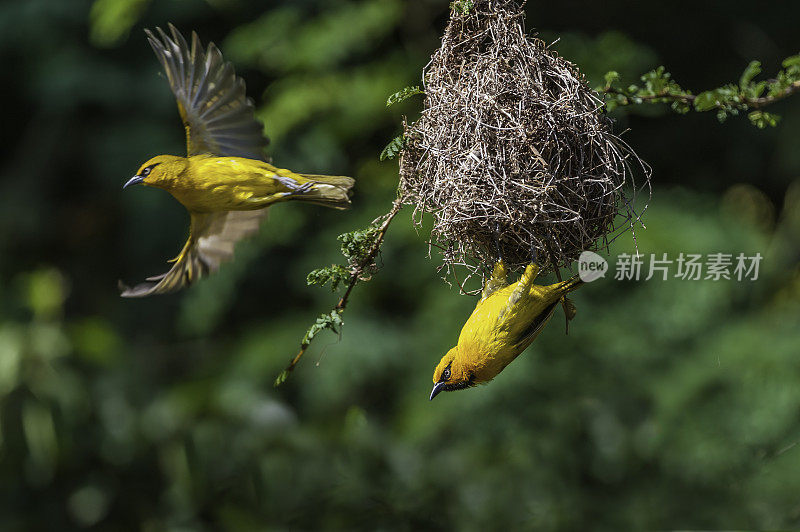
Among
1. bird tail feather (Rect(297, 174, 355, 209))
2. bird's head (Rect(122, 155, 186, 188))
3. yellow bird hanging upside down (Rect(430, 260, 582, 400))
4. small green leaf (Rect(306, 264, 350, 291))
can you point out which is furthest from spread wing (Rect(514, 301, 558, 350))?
bird's head (Rect(122, 155, 186, 188))

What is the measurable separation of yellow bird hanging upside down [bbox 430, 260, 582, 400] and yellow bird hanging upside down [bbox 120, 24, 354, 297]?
451 millimetres

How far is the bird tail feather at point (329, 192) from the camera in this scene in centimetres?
160

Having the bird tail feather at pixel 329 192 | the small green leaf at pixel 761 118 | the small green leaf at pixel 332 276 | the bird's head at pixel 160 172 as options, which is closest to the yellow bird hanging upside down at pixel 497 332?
the small green leaf at pixel 332 276

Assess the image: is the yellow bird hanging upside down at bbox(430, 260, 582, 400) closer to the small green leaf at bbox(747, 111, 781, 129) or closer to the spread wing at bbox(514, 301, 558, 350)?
the spread wing at bbox(514, 301, 558, 350)

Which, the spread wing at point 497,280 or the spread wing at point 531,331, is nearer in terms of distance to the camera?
the spread wing at point 531,331

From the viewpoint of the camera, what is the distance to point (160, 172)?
1.54m

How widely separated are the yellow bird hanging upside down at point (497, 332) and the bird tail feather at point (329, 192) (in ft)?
1.44

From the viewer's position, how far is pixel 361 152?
472 cm

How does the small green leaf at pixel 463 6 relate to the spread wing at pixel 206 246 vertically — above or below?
above

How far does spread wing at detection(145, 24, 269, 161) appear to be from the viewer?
5.12 ft

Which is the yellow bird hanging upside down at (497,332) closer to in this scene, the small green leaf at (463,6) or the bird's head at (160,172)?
the small green leaf at (463,6)

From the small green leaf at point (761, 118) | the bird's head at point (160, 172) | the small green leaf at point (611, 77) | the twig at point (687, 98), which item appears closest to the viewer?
the bird's head at point (160, 172)

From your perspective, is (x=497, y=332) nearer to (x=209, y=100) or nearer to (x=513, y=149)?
(x=513, y=149)

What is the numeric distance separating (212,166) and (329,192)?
0.71ft
